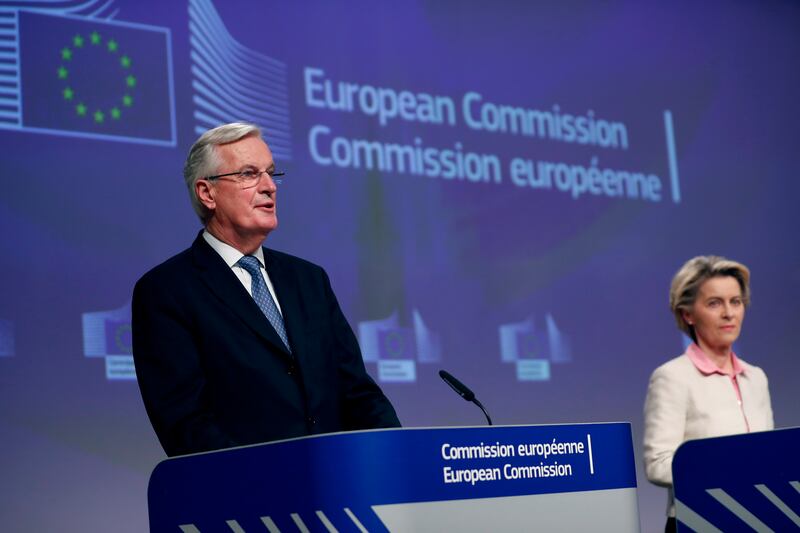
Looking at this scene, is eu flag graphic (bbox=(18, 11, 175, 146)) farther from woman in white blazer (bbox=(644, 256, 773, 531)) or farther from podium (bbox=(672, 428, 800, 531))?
podium (bbox=(672, 428, 800, 531))

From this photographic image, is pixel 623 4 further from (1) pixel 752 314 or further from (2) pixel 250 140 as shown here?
(2) pixel 250 140

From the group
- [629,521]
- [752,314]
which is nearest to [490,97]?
[752,314]

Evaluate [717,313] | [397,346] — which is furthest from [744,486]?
[397,346]

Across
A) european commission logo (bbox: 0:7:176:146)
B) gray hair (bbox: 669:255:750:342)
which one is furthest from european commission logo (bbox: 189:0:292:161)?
gray hair (bbox: 669:255:750:342)

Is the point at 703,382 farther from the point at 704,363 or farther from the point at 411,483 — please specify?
the point at 411,483

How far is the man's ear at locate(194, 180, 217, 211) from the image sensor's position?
9.16ft

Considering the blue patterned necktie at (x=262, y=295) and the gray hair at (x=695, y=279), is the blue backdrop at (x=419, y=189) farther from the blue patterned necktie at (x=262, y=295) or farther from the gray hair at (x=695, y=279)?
the blue patterned necktie at (x=262, y=295)

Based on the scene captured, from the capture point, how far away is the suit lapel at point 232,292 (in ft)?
8.59

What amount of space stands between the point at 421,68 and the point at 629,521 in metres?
3.74

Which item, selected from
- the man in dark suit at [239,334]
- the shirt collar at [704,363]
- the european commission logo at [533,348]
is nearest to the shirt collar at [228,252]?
the man in dark suit at [239,334]

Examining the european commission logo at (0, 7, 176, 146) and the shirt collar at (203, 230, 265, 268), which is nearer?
the shirt collar at (203, 230, 265, 268)

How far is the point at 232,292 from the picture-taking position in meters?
2.67

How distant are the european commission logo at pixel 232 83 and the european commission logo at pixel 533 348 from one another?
4.81 ft

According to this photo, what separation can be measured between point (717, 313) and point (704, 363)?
8.1 inches
